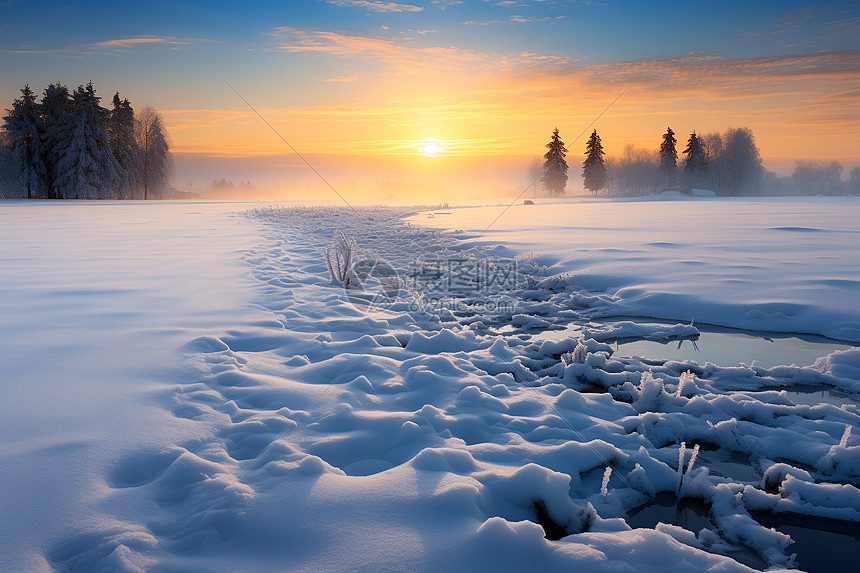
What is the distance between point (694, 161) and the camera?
6944 centimetres

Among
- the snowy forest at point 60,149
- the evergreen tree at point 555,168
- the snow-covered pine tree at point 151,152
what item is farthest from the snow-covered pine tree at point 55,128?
the evergreen tree at point 555,168

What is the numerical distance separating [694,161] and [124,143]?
80907 millimetres

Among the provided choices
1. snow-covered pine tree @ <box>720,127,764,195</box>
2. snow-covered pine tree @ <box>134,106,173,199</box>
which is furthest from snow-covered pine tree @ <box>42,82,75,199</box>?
snow-covered pine tree @ <box>720,127,764,195</box>

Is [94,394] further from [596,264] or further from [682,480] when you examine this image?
[596,264]

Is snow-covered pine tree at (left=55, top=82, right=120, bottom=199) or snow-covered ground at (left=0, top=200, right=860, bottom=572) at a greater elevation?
snow-covered pine tree at (left=55, top=82, right=120, bottom=199)

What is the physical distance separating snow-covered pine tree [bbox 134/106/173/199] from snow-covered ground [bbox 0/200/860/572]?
63.1 meters

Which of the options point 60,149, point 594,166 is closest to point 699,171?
point 594,166

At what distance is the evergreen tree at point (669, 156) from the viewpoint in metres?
66.8

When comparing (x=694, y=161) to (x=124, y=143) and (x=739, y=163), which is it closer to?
(x=739, y=163)

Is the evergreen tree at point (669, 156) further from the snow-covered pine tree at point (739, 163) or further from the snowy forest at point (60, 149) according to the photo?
the snowy forest at point (60, 149)

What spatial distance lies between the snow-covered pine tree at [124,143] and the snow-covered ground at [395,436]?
59.7 metres

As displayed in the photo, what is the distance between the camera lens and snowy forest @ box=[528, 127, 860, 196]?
69.2 m

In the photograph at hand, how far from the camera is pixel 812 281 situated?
680cm

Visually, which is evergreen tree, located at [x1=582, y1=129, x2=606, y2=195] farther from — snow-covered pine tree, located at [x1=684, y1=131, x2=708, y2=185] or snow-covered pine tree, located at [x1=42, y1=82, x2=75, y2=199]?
snow-covered pine tree, located at [x1=42, y1=82, x2=75, y2=199]
